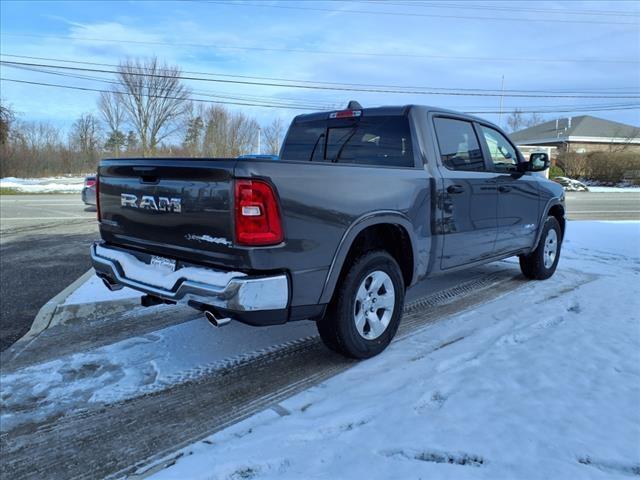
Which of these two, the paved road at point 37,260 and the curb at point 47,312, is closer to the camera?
the curb at point 47,312

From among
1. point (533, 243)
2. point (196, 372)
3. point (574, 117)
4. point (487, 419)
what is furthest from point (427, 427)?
point (574, 117)

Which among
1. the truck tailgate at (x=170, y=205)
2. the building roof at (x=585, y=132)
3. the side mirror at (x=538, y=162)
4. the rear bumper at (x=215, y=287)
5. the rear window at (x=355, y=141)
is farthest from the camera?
the building roof at (x=585, y=132)

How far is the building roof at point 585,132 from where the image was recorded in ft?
167

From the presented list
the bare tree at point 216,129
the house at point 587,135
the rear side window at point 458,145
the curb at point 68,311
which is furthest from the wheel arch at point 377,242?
the house at point 587,135

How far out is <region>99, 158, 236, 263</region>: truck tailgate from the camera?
3049mm

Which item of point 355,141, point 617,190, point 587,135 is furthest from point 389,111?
point 587,135

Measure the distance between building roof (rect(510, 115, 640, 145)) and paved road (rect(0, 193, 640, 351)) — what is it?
1611 inches

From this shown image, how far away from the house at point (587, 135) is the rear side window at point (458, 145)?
48.3m

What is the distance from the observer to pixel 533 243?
5.98m

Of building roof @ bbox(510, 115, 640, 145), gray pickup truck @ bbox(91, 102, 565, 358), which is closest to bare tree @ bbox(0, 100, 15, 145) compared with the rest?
gray pickup truck @ bbox(91, 102, 565, 358)

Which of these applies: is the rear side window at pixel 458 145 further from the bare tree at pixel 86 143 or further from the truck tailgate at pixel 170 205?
the bare tree at pixel 86 143

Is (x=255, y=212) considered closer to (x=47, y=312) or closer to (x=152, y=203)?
(x=152, y=203)

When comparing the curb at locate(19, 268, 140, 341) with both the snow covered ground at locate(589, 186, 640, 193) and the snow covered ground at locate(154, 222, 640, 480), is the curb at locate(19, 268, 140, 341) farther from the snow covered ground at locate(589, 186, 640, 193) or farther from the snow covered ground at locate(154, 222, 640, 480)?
the snow covered ground at locate(589, 186, 640, 193)

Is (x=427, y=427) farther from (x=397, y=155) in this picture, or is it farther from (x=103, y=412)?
(x=397, y=155)
